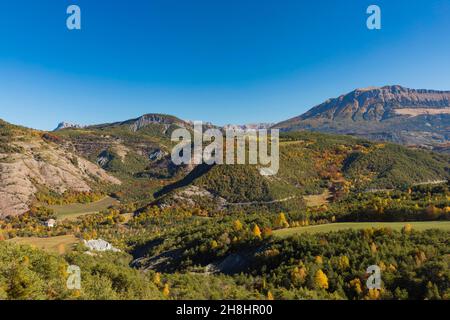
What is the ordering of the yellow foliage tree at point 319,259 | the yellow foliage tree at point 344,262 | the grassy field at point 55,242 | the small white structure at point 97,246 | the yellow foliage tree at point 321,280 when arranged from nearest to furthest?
the yellow foliage tree at point 321,280, the yellow foliage tree at point 344,262, the yellow foliage tree at point 319,259, the grassy field at point 55,242, the small white structure at point 97,246

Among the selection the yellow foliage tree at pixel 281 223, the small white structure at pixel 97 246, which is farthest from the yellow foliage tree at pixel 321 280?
the small white structure at pixel 97 246

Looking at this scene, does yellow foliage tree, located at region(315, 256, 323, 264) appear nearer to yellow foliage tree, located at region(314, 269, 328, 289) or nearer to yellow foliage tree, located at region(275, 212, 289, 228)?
yellow foliage tree, located at region(314, 269, 328, 289)

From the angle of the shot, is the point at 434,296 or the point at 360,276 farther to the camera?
the point at 360,276

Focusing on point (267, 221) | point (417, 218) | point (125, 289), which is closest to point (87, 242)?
point (267, 221)

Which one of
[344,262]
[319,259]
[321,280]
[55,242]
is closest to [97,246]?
[55,242]

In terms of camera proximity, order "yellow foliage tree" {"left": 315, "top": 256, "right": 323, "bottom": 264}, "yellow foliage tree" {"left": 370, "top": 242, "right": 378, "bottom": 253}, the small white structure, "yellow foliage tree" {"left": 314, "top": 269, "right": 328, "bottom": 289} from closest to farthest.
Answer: "yellow foliage tree" {"left": 314, "top": 269, "right": 328, "bottom": 289}, "yellow foliage tree" {"left": 370, "top": 242, "right": 378, "bottom": 253}, "yellow foliage tree" {"left": 315, "top": 256, "right": 323, "bottom": 264}, the small white structure

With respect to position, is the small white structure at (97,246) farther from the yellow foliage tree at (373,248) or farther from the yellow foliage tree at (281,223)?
the yellow foliage tree at (373,248)

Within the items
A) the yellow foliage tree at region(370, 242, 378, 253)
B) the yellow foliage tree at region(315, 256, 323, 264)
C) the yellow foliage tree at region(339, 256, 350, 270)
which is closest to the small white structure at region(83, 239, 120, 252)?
the yellow foliage tree at region(315, 256, 323, 264)
